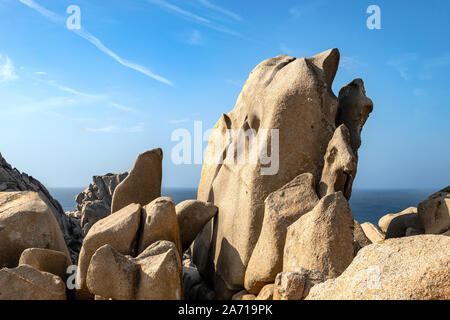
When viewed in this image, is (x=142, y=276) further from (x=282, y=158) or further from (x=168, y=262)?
(x=282, y=158)

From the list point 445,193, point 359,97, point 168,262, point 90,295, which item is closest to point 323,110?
point 359,97

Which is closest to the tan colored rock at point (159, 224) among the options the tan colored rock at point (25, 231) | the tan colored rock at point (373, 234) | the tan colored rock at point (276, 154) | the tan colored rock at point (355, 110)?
the tan colored rock at point (276, 154)

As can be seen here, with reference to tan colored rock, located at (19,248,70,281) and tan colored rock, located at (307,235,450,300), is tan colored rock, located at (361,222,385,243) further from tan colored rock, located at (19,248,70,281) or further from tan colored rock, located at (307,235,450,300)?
tan colored rock, located at (19,248,70,281)

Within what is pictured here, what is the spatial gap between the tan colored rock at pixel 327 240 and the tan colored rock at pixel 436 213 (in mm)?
2843

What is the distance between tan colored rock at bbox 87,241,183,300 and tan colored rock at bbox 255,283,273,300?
155 centimetres

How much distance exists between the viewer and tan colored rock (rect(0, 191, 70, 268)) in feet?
28.2

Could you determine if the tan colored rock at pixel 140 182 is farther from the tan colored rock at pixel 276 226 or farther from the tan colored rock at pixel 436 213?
the tan colored rock at pixel 436 213

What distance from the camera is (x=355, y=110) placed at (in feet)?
31.3

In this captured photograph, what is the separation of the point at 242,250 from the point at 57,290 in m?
3.70

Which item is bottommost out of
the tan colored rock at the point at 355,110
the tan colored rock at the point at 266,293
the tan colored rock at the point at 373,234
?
the tan colored rock at the point at 266,293

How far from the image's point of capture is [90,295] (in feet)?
24.6

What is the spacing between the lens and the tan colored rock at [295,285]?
17.9 feet

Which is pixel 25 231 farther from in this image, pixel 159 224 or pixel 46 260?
pixel 159 224

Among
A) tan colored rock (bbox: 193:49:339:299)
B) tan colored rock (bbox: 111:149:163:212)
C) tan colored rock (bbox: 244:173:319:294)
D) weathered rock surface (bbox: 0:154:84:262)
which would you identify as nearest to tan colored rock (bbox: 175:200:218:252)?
tan colored rock (bbox: 193:49:339:299)
